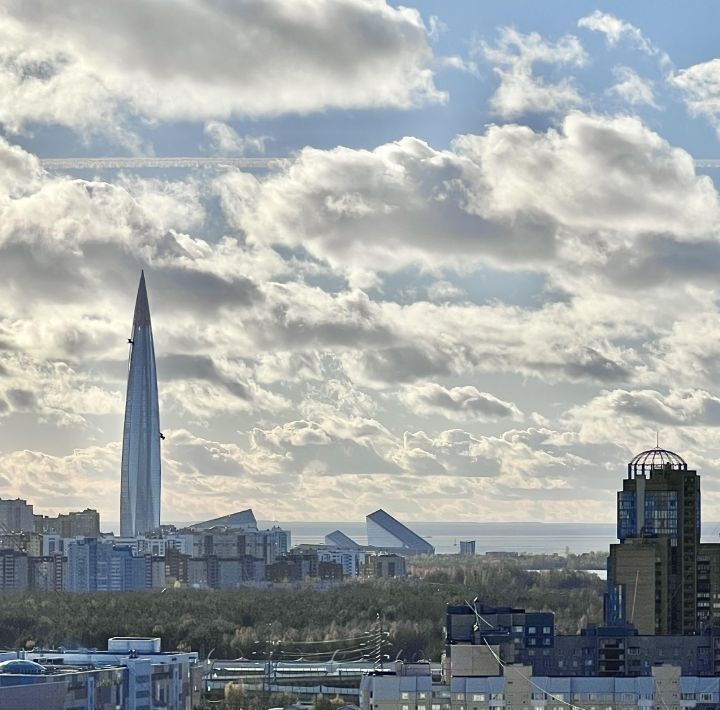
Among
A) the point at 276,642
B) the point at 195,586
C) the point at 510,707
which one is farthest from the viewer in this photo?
the point at 195,586

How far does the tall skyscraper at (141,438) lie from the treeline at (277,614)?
1598 inches

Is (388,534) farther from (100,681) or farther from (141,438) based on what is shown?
(100,681)

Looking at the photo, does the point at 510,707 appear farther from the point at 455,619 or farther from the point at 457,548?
the point at 457,548

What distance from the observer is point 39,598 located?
90438 mm

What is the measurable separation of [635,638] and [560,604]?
30985 millimetres

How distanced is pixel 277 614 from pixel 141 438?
5979 centimetres

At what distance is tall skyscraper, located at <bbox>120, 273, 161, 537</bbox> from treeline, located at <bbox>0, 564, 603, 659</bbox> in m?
40.6

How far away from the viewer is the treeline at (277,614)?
223 feet

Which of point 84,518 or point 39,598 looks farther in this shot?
point 84,518

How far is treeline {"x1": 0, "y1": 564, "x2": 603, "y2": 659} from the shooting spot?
223ft

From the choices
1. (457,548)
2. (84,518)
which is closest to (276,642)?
(84,518)

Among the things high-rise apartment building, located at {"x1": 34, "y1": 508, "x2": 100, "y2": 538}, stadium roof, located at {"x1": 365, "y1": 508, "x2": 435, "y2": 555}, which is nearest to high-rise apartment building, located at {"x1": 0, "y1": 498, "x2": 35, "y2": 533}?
high-rise apartment building, located at {"x1": 34, "y1": 508, "x2": 100, "y2": 538}

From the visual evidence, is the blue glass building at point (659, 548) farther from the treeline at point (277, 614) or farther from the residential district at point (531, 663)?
the treeline at point (277, 614)

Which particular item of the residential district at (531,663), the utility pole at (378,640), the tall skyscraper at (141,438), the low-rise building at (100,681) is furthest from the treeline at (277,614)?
the tall skyscraper at (141,438)
